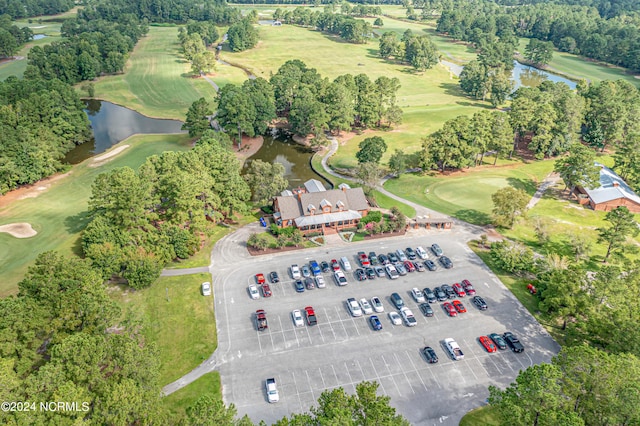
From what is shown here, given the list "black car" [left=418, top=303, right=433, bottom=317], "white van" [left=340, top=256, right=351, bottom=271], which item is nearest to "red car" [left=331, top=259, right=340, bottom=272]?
"white van" [left=340, top=256, right=351, bottom=271]

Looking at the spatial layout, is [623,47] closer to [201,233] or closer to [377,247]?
[377,247]

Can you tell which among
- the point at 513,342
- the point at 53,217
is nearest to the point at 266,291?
the point at 513,342

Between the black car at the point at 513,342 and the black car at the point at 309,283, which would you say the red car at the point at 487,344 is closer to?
the black car at the point at 513,342

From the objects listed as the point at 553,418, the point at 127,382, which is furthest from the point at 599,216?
the point at 127,382

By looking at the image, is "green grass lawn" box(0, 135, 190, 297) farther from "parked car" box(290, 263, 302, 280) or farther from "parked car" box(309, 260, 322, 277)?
"parked car" box(309, 260, 322, 277)

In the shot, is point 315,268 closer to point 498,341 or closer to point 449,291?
point 449,291

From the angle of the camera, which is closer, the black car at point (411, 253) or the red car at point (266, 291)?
the red car at point (266, 291)

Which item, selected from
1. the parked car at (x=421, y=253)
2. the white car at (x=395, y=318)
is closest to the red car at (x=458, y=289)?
the parked car at (x=421, y=253)
